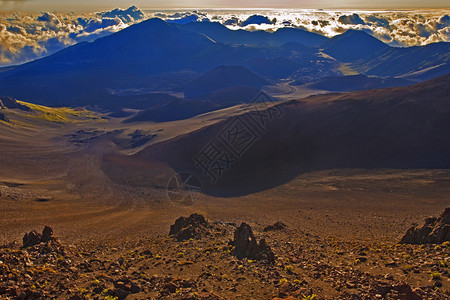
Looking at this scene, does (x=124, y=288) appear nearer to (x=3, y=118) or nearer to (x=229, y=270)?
(x=229, y=270)

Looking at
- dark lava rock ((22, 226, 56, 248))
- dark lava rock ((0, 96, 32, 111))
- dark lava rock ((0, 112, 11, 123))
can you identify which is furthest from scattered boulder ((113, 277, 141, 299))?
dark lava rock ((0, 96, 32, 111))

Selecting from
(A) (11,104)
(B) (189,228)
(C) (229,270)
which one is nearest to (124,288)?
(C) (229,270)

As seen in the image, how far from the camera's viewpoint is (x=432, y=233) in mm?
20672

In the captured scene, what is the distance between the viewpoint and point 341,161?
56344 millimetres

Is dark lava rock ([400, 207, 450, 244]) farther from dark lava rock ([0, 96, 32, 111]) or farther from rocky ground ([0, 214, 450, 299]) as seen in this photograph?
dark lava rock ([0, 96, 32, 111])

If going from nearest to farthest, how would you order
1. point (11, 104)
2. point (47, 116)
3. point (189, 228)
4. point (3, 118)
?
point (189, 228) < point (3, 118) < point (11, 104) < point (47, 116)

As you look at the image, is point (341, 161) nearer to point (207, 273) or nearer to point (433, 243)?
point (433, 243)

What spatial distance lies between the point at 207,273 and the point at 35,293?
307 inches

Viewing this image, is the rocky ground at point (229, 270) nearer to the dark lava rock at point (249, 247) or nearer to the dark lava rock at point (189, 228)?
the dark lava rock at point (249, 247)

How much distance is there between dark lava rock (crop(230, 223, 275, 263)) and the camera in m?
19.2

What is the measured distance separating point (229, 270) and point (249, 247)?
104 inches

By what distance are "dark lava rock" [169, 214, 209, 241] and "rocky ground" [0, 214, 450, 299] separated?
13.8 inches

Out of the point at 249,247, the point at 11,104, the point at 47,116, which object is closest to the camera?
the point at 249,247

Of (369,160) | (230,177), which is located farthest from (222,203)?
(369,160)
